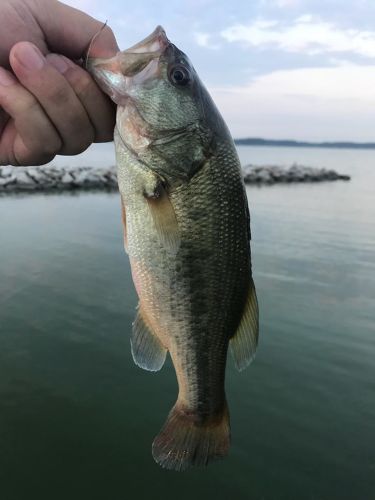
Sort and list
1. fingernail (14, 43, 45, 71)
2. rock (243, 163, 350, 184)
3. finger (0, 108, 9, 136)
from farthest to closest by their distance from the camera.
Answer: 1. rock (243, 163, 350, 184)
2. finger (0, 108, 9, 136)
3. fingernail (14, 43, 45, 71)

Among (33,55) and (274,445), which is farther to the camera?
(274,445)

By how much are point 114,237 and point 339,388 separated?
912cm

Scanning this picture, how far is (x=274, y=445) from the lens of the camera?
5.46 meters

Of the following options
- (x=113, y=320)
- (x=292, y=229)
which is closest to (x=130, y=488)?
(x=113, y=320)

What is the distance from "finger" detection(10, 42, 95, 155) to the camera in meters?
2.13

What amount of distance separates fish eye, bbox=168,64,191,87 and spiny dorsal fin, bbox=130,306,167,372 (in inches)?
43.8

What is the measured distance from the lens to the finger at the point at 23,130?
2268 millimetres

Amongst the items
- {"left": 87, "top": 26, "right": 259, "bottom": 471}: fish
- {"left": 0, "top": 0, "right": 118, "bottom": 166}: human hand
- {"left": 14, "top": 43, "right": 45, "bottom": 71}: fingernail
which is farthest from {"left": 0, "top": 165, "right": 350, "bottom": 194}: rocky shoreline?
{"left": 87, "top": 26, "right": 259, "bottom": 471}: fish

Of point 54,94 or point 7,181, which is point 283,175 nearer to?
point 7,181

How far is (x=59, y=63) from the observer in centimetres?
230

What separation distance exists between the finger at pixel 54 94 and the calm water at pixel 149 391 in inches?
152

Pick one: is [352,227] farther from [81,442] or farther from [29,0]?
[29,0]

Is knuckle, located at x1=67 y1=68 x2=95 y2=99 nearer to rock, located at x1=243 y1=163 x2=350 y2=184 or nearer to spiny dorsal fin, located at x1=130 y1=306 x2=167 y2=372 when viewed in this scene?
spiny dorsal fin, located at x1=130 y1=306 x2=167 y2=372

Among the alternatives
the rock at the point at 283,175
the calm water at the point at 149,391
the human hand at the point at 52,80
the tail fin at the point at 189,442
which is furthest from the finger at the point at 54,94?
the rock at the point at 283,175
